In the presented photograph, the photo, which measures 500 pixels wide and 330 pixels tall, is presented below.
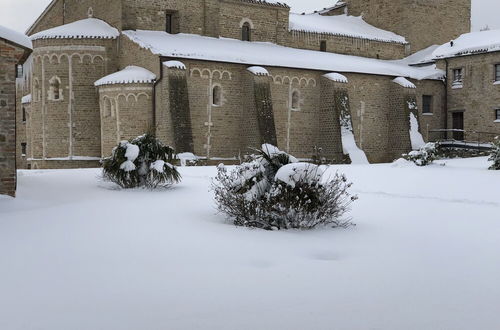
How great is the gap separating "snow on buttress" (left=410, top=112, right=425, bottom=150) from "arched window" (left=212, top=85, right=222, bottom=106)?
39.2ft

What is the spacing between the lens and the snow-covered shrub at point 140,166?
13141 mm

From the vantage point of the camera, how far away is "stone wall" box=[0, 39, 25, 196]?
10.5 m

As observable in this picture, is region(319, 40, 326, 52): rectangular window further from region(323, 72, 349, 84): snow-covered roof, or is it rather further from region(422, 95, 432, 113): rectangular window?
region(422, 95, 432, 113): rectangular window

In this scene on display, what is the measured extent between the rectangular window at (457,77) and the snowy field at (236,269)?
87.7ft

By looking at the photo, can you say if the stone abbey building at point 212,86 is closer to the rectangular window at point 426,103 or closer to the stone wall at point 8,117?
the rectangular window at point 426,103

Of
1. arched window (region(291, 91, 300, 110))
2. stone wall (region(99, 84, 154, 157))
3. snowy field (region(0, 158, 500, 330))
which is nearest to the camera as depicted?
snowy field (region(0, 158, 500, 330))

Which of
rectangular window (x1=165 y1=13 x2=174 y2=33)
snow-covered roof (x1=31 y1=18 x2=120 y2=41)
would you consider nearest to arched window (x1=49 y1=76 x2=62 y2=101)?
snow-covered roof (x1=31 y1=18 x2=120 y2=41)

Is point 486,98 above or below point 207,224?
above

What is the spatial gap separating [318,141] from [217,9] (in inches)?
363

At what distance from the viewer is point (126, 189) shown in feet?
43.4

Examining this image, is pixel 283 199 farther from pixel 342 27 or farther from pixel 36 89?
pixel 342 27

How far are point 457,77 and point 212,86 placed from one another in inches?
676

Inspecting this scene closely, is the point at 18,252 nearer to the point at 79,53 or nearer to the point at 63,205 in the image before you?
the point at 63,205

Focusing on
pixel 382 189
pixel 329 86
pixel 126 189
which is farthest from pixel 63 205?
pixel 329 86
